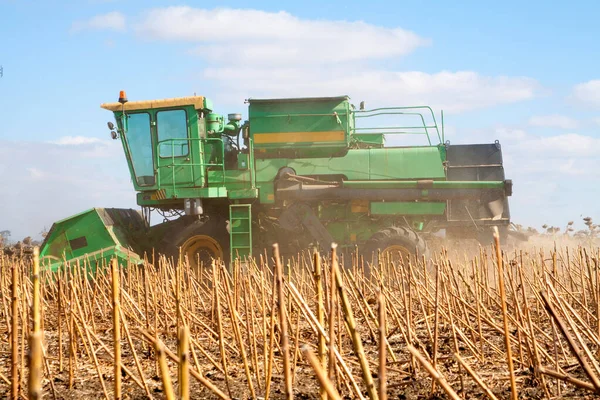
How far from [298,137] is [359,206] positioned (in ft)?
4.44

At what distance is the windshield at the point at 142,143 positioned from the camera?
10.8m

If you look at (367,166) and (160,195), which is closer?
(160,195)

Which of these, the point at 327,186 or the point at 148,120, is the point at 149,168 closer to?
the point at 148,120

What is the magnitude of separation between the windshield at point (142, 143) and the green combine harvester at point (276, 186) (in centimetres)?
1

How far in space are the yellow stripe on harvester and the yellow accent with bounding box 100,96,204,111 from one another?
97 cm

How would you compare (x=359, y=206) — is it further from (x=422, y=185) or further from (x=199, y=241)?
(x=199, y=241)

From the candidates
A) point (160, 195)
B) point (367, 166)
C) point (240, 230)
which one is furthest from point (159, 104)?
point (367, 166)

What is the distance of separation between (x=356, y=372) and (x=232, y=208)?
20.6ft

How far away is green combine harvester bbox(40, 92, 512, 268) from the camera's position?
10.6 meters

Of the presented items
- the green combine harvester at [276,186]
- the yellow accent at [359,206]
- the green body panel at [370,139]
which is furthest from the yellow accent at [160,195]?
the green body panel at [370,139]

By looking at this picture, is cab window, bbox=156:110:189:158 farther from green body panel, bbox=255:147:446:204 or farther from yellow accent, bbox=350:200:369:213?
yellow accent, bbox=350:200:369:213

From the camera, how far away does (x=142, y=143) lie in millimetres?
10781

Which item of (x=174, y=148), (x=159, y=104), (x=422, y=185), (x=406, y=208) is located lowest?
(x=406, y=208)

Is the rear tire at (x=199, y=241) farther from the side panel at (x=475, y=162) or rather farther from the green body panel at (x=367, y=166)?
the side panel at (x=475, y=162)
